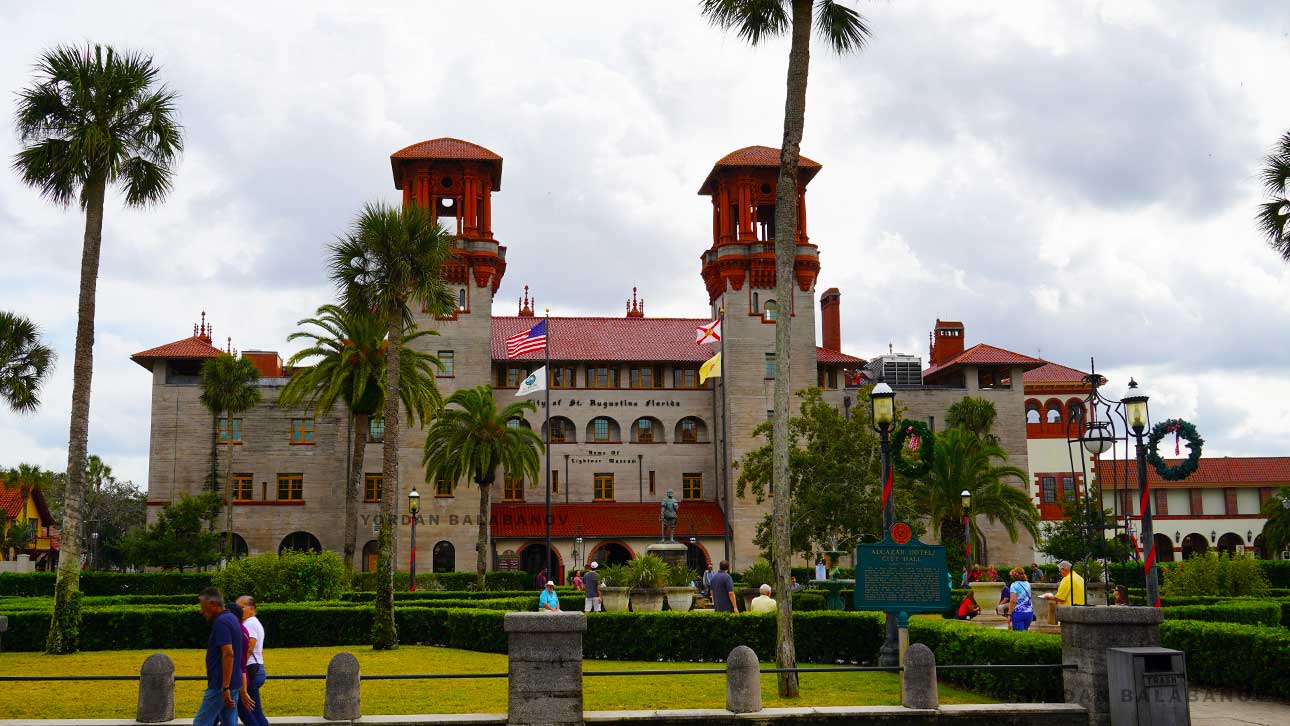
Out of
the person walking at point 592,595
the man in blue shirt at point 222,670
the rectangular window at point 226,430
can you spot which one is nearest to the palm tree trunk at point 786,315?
the man in blue shirt at point 222,670

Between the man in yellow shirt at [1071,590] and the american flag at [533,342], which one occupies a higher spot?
the american flag at [533,342]

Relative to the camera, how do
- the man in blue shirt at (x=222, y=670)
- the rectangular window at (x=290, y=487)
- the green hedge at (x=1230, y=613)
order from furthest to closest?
the rectangular window at (x=290, y=487)
the green hedge at (x=1230, y=613)
the man in blue shirt at (x=222, y=670)

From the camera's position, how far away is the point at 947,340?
7356 centimetres

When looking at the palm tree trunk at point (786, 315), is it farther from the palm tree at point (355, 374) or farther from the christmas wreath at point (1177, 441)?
the palm tree at point (355, 374)

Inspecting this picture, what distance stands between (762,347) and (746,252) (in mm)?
5433

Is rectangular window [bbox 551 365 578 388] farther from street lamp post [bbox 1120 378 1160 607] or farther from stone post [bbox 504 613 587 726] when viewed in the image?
stone post [bbox 504 613 587 726]

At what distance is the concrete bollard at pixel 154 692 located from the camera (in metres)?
13.5

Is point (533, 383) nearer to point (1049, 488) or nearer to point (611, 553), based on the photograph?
point (611, 553)

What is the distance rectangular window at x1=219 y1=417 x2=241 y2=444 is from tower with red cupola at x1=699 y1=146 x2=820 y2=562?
27.2 metres

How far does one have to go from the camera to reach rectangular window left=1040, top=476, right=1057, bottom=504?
7438 cm

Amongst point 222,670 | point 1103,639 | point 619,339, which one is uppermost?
point 619,339

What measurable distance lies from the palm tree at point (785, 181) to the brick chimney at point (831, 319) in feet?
165

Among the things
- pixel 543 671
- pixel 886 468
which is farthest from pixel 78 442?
pixel 886 468

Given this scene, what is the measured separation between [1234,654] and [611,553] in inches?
1912
